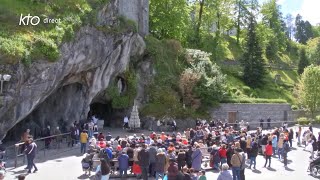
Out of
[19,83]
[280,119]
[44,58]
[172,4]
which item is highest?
[172,4]

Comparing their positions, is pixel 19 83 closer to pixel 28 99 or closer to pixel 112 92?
pixel 28 99

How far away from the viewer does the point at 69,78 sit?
2784cm

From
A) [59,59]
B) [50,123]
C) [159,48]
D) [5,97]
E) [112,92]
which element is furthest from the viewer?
[159,48]

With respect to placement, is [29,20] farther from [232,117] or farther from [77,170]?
[232,117]

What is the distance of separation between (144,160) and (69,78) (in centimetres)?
1295

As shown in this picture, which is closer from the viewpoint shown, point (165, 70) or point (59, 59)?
point (59, 59)

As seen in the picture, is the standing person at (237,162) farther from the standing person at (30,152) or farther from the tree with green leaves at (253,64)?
the tree with green leaves at (253,64)

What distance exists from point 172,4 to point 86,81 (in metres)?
22.6

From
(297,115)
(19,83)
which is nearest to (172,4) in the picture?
(297,115)

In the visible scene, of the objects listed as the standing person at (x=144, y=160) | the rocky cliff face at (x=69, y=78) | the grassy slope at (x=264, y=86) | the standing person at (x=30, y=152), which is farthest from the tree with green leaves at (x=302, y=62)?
the standing person at (x=30, y=152)

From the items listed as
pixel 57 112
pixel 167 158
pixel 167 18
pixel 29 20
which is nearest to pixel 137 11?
pixel 167 18

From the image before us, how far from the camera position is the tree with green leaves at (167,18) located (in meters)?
48.6

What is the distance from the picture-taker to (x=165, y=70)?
41.1m

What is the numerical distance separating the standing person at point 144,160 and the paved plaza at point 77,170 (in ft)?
8.39
